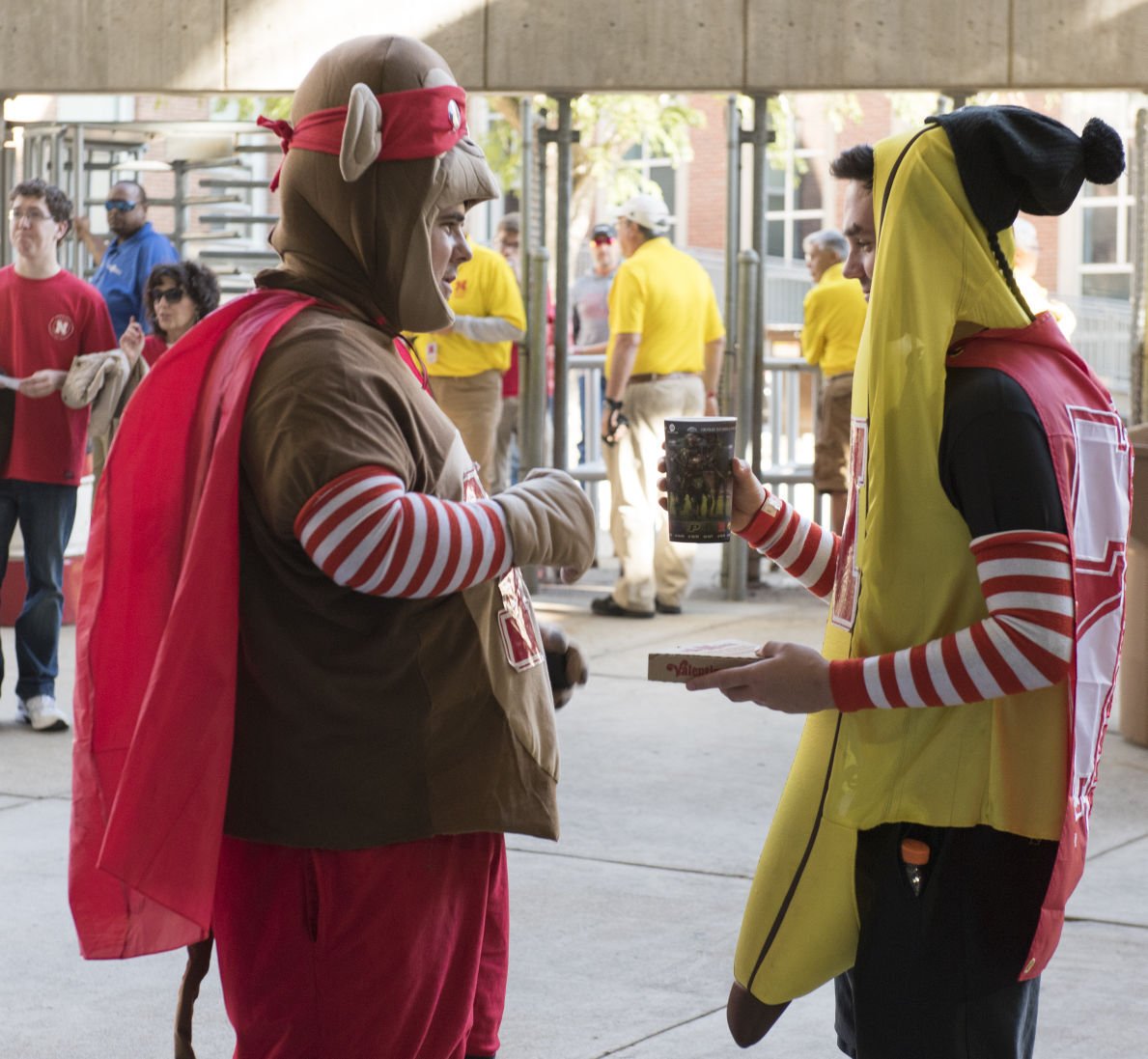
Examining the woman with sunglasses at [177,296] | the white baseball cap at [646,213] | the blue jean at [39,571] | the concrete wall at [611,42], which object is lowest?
the blue jean at [39,571]

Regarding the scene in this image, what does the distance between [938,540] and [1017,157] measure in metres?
0.52

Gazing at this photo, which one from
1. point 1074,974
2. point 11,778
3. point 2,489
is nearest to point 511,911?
point 1074,974

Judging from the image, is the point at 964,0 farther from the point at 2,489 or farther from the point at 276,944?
the point at 276,944

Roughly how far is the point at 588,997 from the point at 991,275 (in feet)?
7.85

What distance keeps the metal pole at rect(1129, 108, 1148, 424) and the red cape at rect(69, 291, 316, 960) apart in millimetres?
7542

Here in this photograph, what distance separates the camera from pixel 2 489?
6.84 metres

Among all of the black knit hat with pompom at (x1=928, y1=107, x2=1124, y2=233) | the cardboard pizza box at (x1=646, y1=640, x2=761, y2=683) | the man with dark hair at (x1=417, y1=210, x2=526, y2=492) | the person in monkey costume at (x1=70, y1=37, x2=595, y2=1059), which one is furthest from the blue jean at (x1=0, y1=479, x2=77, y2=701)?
the black knit hat with pompom at (x1=928, y1=107, x2=1124, y2=233)

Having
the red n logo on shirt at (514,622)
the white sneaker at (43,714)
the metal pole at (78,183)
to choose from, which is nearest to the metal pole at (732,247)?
the metal pole at (78,183)

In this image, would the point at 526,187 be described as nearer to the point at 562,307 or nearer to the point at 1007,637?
the point at 562,307

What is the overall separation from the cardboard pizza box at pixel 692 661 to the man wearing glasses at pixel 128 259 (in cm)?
674

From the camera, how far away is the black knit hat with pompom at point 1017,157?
2.31 m

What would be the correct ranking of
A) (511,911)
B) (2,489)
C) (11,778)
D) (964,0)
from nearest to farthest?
(511,911), (11,778), (2,489), (964,0)

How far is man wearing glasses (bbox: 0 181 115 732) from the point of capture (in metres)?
6.79

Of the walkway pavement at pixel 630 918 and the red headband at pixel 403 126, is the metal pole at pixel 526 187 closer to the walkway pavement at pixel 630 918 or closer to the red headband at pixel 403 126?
the walkway pavement at pixel 630 918
